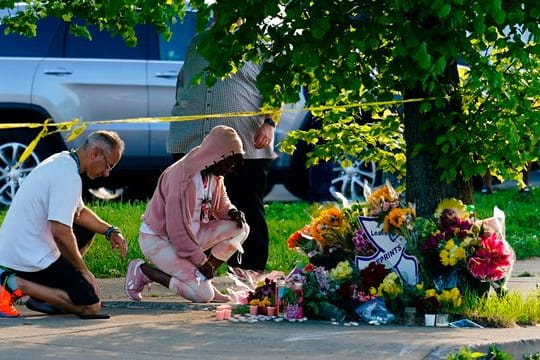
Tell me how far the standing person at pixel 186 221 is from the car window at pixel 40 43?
501 centimetres

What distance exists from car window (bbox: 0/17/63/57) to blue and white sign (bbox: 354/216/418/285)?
5995 mm

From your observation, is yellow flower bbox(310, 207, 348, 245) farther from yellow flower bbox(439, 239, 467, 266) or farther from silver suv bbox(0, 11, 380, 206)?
silver suv bbox(0, 11, 380, 206)

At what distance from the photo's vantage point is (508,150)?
7.66 meters

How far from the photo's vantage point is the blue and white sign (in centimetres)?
770

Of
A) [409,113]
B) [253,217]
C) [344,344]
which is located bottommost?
[344,344]

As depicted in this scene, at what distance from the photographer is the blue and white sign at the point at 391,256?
770cm

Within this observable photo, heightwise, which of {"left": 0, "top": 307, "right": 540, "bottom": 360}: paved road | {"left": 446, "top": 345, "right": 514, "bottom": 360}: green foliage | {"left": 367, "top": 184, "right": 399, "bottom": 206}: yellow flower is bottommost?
{"left": 446, "top": 345, "right": 514, "bottom": 360}: green foliage

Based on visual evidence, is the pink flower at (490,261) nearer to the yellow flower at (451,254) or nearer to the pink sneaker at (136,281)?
the yellow flower at (451,254)

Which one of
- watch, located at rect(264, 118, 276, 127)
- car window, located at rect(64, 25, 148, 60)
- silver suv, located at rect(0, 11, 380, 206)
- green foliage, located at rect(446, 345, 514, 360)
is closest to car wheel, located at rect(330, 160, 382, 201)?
silver suv, located at rect(0, 11, 380, 206)

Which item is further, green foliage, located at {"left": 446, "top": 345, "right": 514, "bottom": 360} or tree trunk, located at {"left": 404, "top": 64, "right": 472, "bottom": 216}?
tree trunk, located at {"left": 404, "top": 64, "right": 472, "bottom": 216}

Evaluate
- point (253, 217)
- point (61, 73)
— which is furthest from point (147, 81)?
point (253, 217)

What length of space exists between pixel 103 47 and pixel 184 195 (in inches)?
208

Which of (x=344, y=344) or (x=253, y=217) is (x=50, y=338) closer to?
(x=344, y=344)

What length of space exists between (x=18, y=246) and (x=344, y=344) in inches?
84.3
